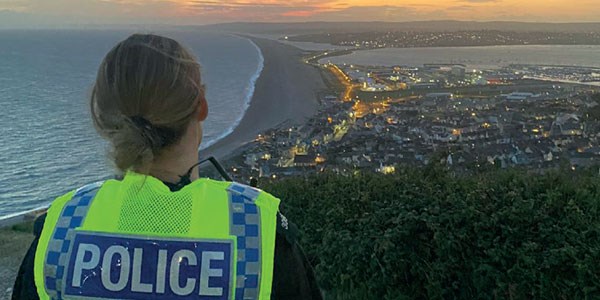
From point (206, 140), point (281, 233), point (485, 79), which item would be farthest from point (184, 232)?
point (485, 79)

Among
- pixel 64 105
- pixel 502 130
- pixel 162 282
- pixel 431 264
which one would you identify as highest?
pixel 162 282

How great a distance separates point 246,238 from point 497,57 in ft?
277

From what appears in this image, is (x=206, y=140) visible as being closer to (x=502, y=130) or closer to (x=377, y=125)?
(x=377, y=125)

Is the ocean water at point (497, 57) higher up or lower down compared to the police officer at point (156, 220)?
lower down

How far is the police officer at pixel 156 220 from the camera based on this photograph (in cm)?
122

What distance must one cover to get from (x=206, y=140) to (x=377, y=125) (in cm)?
701

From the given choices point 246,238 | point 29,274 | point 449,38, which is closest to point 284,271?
point 246,238


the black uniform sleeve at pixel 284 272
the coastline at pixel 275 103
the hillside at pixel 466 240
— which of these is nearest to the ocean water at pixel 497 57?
the coastline at pixel 275 103

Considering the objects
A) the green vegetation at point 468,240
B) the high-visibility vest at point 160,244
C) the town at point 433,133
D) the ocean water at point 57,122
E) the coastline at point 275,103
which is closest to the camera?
the high-visibility vest at point 160,244

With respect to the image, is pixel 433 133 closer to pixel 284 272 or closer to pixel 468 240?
pixel 468 240

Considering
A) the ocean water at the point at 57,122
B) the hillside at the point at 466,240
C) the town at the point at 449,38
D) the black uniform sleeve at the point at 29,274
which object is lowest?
the ocean water at the point at 57,122

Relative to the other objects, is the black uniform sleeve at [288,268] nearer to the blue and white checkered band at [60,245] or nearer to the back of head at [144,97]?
the back of head at [144,97]

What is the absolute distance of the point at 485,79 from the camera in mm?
48375

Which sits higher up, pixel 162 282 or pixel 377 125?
pixel 162 282
